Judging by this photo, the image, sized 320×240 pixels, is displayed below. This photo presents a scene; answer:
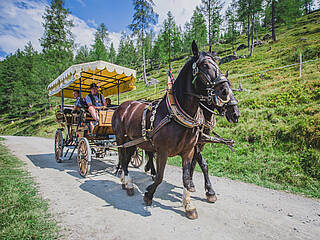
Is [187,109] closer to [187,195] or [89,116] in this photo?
[187,195]

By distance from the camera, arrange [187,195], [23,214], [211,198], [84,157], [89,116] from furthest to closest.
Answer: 1. [89,116]
2. [84,157]
3. [211,198]
4. [187,195]
5. [23,214]

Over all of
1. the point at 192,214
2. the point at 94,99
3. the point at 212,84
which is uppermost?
the point at 94,99

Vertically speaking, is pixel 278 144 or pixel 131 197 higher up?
pixel 278 144

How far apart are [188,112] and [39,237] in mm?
2578

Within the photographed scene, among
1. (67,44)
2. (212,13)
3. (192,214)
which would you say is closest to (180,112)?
(192,214)

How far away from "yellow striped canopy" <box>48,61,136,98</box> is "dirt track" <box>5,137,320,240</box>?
10.2 ft

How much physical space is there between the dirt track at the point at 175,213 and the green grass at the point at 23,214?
0.59ft

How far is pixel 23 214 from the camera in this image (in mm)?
2434

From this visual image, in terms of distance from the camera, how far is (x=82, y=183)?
416 centimetres

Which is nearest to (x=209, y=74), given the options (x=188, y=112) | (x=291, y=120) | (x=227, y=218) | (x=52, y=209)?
(x=188, y=112)

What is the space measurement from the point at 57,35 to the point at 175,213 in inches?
985

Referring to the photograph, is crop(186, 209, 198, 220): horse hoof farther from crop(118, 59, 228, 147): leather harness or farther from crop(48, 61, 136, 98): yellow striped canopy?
crop(48, 61, 136, 98): yellow striped canopy

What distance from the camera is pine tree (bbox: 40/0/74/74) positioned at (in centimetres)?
2014

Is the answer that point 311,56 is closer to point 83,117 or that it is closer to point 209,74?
point 209,74
